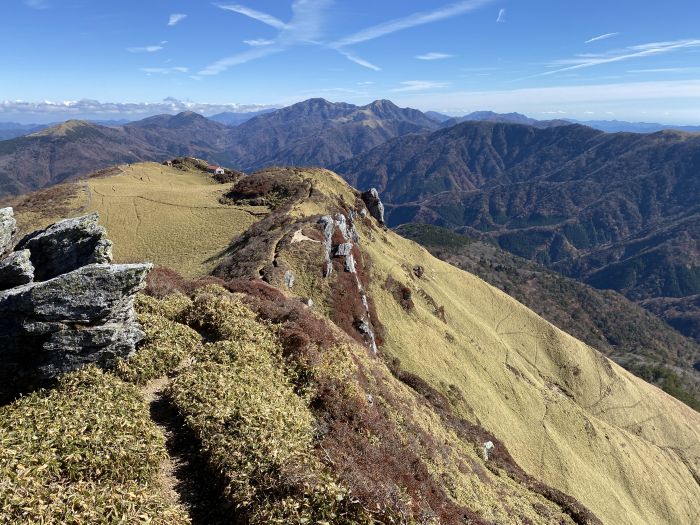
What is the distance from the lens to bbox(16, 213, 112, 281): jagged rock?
22797mm

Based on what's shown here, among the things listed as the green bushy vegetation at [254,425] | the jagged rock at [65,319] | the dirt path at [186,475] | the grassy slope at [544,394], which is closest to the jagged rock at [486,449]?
the grassy slope at [544,394]

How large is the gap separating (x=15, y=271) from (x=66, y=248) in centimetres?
325

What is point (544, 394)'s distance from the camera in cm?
8375

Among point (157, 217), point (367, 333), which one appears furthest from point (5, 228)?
point (157, 217)

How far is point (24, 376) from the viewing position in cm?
1825

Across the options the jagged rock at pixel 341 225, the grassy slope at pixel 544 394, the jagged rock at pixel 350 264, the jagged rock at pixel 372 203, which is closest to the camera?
the grassy slope at pixel 544 394

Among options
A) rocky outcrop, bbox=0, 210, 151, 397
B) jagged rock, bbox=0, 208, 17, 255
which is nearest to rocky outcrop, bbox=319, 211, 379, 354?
rocky outcrop, bbox=0, 210, 151, 397

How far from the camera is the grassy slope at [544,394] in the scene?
214ft

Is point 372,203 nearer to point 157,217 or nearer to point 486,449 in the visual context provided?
point 157,217

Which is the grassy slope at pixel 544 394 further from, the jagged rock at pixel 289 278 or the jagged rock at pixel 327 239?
the jagged rock at pixel 289 278

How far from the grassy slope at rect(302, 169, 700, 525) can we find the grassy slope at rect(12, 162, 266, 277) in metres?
19.7

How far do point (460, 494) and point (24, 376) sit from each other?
24125 mm

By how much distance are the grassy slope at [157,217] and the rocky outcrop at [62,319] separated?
3911 centimetres

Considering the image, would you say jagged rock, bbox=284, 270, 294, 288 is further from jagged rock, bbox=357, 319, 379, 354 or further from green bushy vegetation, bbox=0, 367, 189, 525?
green bushy vegetation, bbox=0, 367, 189, 525
